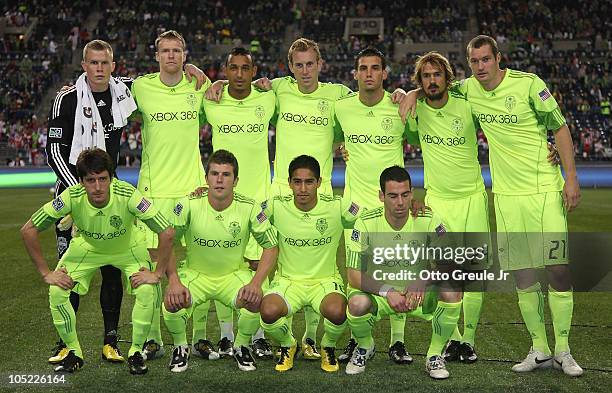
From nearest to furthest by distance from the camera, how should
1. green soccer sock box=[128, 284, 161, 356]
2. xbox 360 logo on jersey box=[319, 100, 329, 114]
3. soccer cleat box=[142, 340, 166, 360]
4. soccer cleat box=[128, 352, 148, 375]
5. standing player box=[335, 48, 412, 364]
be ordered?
1. soccer cleat box=[128, 352, 148, 375]
2. green soccer sock box=[128, 284, 161, 356]
3. soccer cleat box=[142, 340, 166, 360]
4. standing player box=[335, 48, 412, 364]
5. xbox 360 logo on jersey box=[319, 100, 329, 114]

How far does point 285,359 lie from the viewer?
18.0 feet

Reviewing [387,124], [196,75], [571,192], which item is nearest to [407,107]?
[387,124]

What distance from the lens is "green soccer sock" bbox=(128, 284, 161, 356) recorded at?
539cm

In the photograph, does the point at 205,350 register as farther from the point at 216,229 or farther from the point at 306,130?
the point at 306,130

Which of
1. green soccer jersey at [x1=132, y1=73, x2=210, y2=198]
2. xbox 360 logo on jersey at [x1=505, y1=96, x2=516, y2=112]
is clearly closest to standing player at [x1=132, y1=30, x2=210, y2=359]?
green soccer jersey at [x1=132, y1=73, x2=210, y2=198]

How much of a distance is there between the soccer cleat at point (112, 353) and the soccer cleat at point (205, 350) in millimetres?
578

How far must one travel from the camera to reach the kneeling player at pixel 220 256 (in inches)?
215

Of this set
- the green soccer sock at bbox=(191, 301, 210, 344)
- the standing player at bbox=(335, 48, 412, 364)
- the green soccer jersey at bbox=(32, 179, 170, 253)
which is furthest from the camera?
the standing player at bbox=(335, 48, 412, 364)

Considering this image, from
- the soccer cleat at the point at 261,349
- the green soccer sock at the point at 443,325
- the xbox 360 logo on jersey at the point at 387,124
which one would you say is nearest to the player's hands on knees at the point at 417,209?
the green soccer sock at the point at 443,325

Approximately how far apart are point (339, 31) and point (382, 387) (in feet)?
115

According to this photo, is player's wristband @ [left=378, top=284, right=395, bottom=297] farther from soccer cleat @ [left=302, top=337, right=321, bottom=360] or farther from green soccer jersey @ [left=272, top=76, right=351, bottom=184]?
green soccer jersey @ [left=272, top=76, right=351, bottom=184]

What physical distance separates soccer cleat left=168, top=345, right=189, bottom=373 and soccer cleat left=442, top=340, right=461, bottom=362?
1.96 metres

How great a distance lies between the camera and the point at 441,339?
5.39 m

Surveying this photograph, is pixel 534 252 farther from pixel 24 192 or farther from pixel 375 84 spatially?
pixel 24 192
